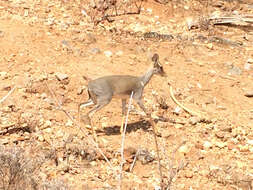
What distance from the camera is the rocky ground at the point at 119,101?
592cm

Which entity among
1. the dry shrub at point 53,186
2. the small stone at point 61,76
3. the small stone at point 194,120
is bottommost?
the small stone at point 194,120

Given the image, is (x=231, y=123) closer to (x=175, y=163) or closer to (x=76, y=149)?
(x=175, y=163)

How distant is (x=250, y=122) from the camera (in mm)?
7977

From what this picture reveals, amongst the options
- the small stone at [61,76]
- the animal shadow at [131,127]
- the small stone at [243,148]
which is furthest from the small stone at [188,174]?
the small stone at [61,76]

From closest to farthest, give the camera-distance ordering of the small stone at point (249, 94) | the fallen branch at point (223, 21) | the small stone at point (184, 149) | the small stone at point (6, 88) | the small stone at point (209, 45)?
the small stone at point (184, 149), the small stone at point (6, 88), the small stone at point (249, 94), the small stone at point (209, 45), the fallen branch at point (223, 21)

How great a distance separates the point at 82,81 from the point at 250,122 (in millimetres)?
3033

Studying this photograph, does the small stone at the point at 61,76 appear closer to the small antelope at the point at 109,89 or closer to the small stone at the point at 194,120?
the small antelope at the point at 109,89

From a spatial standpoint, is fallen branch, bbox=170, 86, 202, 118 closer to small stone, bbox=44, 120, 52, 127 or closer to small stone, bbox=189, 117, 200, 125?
small stone, bbox=189, 117, 200, 125

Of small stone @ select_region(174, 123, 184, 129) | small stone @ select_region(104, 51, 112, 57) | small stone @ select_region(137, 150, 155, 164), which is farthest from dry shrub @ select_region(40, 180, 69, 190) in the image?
small stone @ select_region(104, 51, 112, 57)

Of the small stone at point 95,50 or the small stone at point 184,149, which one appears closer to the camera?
the small stone at point 184,149

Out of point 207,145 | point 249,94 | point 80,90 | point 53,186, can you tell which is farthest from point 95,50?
point 53,186

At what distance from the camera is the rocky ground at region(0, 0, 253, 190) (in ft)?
19.4

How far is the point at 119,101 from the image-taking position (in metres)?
8.54

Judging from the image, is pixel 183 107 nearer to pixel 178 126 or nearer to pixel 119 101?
pixel 178 126
